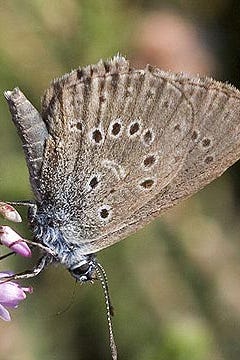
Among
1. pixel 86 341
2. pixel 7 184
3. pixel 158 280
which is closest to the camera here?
pixel 7 184

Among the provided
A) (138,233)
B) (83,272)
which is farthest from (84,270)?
(138,233)

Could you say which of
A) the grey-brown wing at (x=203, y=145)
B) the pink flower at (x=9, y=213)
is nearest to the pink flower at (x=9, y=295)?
the pink flower at (x=9, y=213)

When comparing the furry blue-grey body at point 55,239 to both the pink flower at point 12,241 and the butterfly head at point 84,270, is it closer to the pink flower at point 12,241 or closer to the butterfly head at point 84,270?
the butterfly head at point 84,270

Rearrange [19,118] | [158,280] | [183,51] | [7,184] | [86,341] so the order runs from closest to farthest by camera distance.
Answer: [19,118] < [7,184] < [86,341] < [158,280] < [183,51]

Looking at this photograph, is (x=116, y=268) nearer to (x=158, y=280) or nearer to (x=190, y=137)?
(x=158, y=280)

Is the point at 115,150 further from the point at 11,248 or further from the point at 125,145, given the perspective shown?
the point at 11,248

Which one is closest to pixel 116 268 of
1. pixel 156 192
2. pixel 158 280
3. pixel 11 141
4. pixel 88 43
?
pixel 158 280

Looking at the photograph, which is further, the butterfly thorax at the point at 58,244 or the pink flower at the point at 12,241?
the butterfly thorax at the point at 58,244
